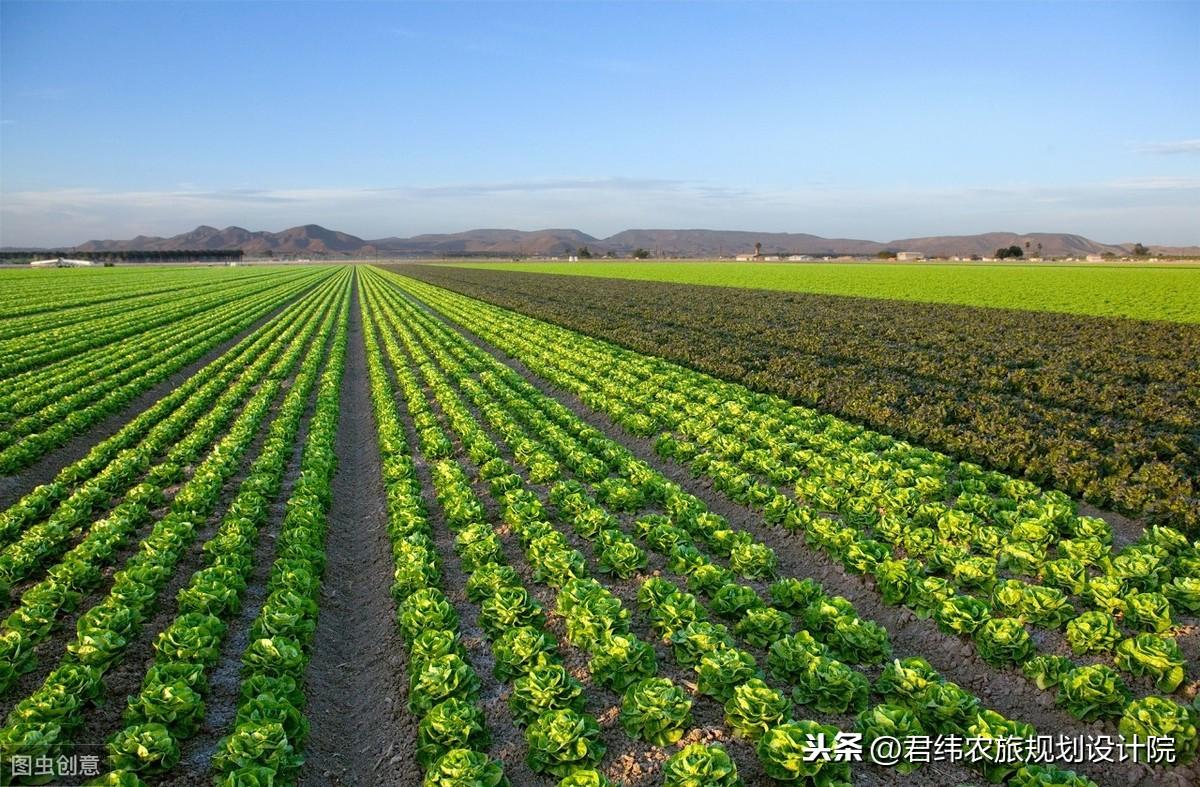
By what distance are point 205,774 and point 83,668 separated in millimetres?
1762

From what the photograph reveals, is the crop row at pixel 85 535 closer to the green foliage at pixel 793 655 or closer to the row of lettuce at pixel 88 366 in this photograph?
the row of lettuce at pixel 88 366

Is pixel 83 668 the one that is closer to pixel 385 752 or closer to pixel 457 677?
pixel 385 752

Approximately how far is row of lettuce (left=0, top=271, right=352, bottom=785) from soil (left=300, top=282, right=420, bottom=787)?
1.37 ft

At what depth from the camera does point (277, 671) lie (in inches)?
263

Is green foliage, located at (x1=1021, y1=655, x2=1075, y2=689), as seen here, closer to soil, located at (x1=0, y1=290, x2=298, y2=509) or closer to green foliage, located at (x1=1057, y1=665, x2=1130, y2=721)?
green foliage, located at (x1=1057, y1=665, x2=1130, y2=721)

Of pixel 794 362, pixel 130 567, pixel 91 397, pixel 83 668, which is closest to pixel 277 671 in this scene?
pixel 83 668

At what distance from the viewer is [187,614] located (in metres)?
7.34

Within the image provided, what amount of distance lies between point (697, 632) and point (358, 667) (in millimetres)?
3983

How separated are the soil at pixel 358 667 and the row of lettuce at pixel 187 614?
16.5 inches

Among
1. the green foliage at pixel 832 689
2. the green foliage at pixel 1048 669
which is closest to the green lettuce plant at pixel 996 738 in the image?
the green foliage at pixel 832 689

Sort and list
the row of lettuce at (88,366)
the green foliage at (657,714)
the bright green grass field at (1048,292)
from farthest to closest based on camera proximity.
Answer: the bright green grass field at (1048,292), the row of lettuce at (88,366), the green foliage at (657,714)

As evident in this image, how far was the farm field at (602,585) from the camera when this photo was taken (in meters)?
5.79

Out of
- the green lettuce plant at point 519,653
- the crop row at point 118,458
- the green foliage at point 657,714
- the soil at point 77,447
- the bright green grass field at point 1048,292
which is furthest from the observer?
the bright green grass field at point 1048,292

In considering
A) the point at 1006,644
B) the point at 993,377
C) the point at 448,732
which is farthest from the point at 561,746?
the point at 993,377
